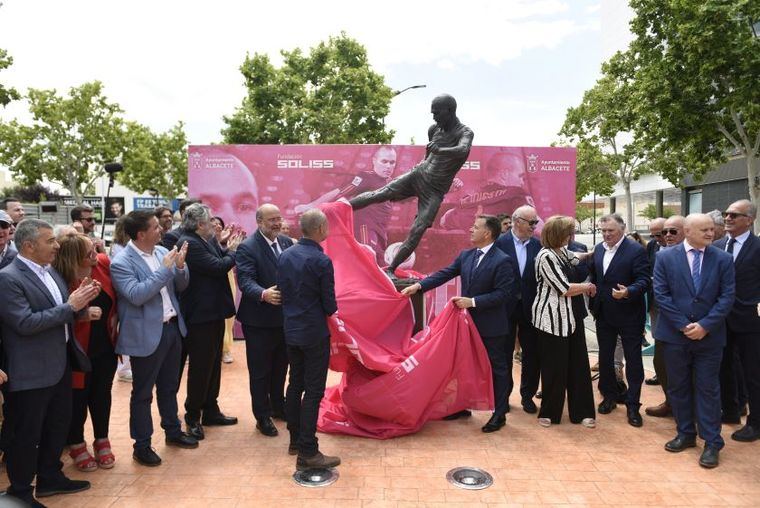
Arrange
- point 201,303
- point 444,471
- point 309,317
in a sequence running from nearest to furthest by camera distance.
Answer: point 309,317
point 444,471
point 201,303

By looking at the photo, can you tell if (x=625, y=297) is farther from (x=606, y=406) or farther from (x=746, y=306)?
(x=606, y=406)

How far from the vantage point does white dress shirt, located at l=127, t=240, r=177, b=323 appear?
384cm

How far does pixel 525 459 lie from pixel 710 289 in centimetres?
188

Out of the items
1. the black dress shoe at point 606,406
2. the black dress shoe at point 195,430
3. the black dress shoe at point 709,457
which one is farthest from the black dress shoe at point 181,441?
the black dress shoe at point 709,457

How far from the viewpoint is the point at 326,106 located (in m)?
22.4

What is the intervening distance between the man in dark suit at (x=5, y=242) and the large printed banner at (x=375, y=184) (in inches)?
157

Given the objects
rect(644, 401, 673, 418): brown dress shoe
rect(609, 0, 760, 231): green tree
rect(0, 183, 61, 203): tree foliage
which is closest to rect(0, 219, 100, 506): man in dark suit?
rect(644, 401, 673, 418): brown dress shoe

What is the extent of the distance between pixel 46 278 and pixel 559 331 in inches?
151

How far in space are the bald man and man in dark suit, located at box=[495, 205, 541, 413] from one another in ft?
2.80

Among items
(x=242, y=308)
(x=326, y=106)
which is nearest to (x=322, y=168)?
(x=242, y=308)

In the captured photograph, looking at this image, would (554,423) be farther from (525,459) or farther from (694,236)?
(694,236)

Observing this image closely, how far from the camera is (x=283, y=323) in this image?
4.25m

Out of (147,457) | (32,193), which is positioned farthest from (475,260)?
(32,193)

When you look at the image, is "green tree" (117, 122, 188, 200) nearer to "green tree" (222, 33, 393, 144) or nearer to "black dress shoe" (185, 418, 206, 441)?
"green tree" (222, 33, 393, 144)
